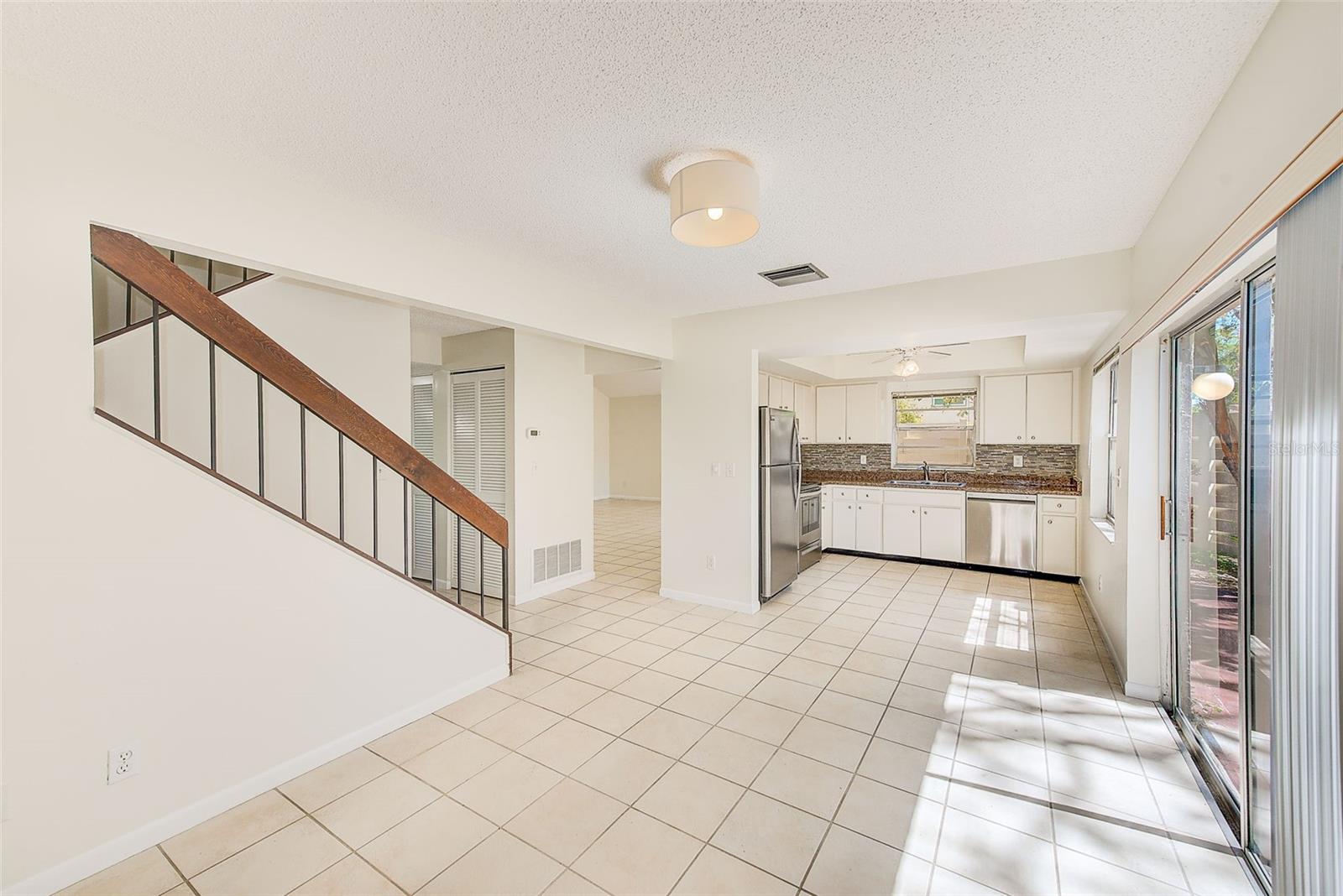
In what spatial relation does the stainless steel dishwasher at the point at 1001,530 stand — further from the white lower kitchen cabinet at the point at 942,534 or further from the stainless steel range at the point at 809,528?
the stainless steel range at the point at 809,528

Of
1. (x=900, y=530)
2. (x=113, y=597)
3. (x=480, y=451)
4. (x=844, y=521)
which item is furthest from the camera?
(x=844, y=521)

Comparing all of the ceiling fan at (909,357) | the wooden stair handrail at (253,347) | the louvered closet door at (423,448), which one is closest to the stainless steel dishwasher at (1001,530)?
the ceiling fan at (909,357)

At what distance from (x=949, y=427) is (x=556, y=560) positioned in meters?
4.93

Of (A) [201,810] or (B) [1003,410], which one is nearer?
(A) [201,810]

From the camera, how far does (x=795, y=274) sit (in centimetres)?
349

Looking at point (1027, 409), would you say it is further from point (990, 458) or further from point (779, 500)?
point (779, 500)

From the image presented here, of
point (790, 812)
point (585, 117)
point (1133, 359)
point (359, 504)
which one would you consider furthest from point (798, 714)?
point (359, 504)

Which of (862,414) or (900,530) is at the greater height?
(862,414)

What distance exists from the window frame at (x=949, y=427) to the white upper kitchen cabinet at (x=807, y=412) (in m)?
0.96

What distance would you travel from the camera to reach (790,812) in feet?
6.87

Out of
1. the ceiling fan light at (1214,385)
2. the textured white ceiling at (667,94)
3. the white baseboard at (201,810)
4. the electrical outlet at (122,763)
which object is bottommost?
the white baseboard at (201,810)

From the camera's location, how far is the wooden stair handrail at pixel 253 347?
1.87 metres

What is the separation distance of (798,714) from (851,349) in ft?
9.14

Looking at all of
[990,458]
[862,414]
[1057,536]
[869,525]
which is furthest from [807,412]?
[1057,536]
